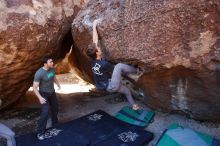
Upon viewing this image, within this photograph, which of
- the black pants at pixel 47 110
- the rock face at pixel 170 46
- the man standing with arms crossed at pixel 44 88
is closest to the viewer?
the rock face at pixel 170 46

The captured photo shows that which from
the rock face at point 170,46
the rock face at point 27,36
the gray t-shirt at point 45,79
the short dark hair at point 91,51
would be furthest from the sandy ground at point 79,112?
the short dark hair at point 91,51

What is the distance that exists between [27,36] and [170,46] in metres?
3.23

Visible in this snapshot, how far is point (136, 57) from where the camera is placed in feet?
20.3

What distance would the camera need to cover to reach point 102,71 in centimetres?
638

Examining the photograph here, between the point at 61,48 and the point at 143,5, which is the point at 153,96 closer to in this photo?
the point at 143,5

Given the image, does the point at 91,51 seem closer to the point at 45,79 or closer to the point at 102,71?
the point at 102,71

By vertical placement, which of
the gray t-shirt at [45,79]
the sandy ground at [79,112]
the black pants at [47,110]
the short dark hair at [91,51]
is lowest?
the sandy ground at [79,112]

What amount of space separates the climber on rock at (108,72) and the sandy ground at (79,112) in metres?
0.79

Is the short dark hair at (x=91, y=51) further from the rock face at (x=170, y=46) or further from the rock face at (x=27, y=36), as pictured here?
the rock face at (x=27, y=36)

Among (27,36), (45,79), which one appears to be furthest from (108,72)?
(27,36)

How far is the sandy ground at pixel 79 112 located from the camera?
648cm

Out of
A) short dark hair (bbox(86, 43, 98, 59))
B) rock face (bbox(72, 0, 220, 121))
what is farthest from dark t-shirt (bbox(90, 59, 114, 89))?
Result: short dark hair (bbox(86, 43, 98, 59))

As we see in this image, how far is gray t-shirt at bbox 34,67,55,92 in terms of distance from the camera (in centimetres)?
632

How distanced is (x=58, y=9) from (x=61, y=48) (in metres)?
1.14
